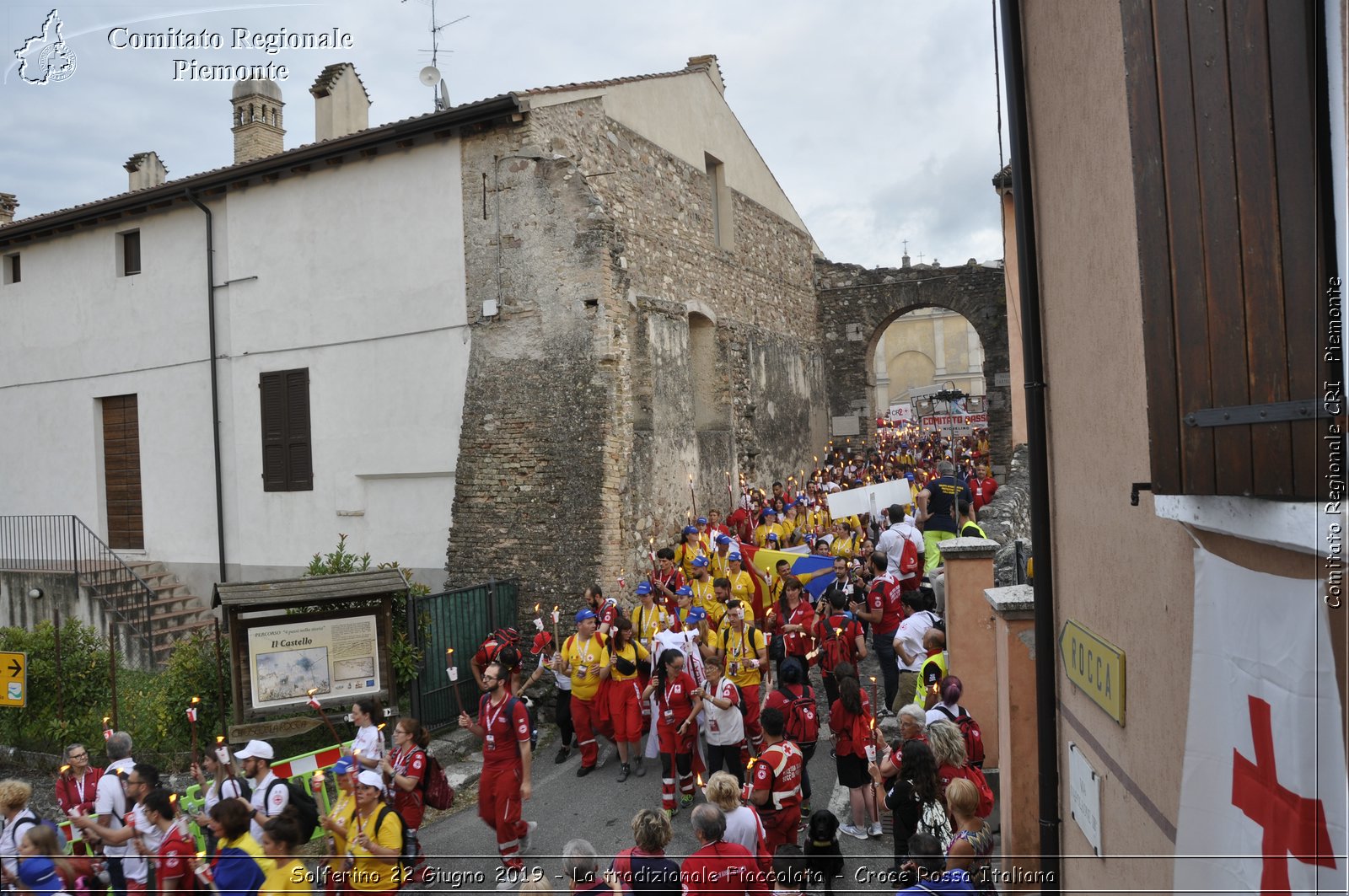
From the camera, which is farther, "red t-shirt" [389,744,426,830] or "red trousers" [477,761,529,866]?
"red trousers" [477,761,529,866]

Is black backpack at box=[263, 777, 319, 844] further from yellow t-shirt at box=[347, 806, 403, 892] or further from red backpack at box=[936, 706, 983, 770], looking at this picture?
red backpack at box=[936, 706, 983, 770]

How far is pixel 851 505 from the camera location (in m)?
13.7

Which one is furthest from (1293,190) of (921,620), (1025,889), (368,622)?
(368,622)

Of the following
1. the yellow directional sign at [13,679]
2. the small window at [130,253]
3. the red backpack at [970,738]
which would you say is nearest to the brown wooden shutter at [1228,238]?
the red backpack at [970,738]

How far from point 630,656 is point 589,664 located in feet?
1.46

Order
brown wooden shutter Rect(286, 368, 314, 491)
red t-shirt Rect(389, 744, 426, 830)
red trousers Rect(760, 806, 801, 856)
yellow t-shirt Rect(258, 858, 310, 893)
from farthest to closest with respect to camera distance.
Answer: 1. brown wooden shutter Rect(286, 368, 314, 491)
2. red t-shirt Rect(389, 744, 426, 830)
3. red trousers Rect(760, 806, 801, 856)
4. yellow t-shirt Rect(258, 858, 310, 893)

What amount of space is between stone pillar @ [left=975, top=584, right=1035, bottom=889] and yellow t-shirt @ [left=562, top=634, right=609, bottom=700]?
4.52 meters

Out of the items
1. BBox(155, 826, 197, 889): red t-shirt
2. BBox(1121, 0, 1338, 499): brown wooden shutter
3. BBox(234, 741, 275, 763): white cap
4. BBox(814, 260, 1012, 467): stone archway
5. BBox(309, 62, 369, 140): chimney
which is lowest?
BBox(155, 826, 197, 889): red t-shirt

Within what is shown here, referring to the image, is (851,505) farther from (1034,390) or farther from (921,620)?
(1034,390)

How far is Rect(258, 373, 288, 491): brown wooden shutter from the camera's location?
1566 centimetres

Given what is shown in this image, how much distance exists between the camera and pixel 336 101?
18.1 meters

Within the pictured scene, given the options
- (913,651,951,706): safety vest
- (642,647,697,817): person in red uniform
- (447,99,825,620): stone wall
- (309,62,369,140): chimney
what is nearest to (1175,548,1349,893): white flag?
(913,651,951,706): safety vest

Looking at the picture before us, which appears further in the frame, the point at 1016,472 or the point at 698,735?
the point at 1016,472

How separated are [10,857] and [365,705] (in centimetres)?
248
